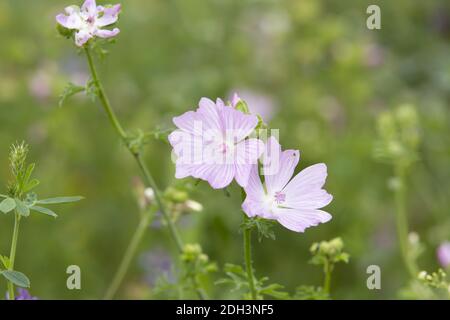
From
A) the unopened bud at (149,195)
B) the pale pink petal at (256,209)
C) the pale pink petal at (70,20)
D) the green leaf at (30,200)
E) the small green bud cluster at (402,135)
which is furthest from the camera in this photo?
the small green bud cluster at (402,135)

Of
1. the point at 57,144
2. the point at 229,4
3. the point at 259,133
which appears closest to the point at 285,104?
the point at 229,4

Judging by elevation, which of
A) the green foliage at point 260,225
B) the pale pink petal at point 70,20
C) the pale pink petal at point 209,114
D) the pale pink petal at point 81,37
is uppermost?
the pale pink petal at point 70,20

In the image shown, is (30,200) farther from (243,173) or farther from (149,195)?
(149,195)

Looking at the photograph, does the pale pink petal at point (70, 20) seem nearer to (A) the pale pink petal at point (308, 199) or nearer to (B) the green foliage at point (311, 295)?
(A) the pale pink petal at point (308, 199)

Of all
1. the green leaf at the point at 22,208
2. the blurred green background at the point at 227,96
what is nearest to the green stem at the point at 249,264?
the green leaf at the point at 22,208

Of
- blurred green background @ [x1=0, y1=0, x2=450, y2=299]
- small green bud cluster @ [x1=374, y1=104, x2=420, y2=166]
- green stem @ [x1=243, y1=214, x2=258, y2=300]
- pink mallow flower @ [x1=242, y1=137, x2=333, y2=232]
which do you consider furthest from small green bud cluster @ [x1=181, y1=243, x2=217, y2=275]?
blurred green background @ [x1=0, y1=0, x2=450, y2=299]

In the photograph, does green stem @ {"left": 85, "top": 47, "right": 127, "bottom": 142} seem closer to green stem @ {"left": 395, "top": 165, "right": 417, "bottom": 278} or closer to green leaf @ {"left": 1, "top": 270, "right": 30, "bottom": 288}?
green leaf @ {"left": 1, "top": 270, "right": 30, "bottom": 288}
